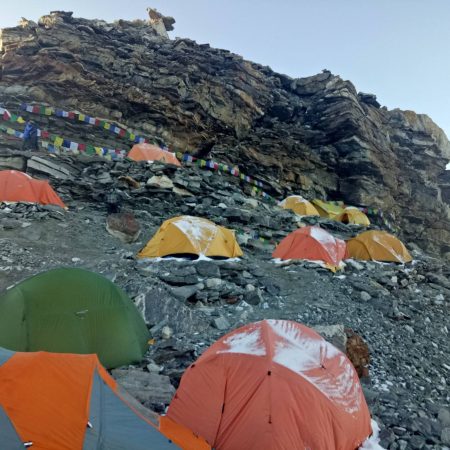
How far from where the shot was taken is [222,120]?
32.5 m

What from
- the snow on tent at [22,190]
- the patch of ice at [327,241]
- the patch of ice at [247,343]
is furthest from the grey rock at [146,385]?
the snow on tent at [22,190]

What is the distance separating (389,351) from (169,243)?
7.34m

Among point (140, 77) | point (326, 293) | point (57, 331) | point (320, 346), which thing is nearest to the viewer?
point (320, 346)

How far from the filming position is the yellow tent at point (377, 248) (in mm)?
15773

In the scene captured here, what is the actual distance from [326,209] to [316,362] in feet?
85.4

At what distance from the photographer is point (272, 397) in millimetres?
4570

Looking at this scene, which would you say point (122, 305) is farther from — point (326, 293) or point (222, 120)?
point (222, 120)

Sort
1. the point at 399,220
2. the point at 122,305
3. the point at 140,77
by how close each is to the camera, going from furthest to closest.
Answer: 1. the point at 399,220
2. the point at 140,77
3. the point at 122,305

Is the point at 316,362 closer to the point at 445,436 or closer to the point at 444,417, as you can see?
the point at 445,436

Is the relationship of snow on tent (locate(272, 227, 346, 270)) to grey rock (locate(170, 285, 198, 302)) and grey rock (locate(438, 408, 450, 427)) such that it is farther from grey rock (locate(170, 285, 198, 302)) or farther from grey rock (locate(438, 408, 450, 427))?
grey rock (locate(438, 408, 450, 427))

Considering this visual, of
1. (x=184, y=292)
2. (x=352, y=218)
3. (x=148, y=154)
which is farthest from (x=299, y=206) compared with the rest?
(x=184, y=292)

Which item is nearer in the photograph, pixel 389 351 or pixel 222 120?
pixel 389 351

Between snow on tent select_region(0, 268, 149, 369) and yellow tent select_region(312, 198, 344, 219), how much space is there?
2513 centimetres

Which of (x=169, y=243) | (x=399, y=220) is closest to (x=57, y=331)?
(x=169, y=243)
